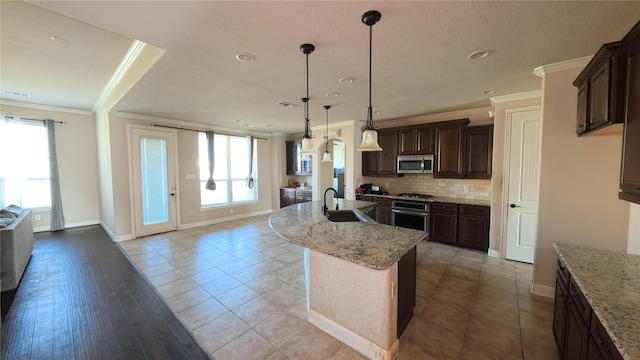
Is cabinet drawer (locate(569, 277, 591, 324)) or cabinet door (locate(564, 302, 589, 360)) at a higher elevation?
cabinet drawer (locate(569, 277, 591, 324))

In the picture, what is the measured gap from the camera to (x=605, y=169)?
2.36m

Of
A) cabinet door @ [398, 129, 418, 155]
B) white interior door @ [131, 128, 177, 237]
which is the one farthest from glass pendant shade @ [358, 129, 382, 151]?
white interior door @ [131, 128, 177, 237]

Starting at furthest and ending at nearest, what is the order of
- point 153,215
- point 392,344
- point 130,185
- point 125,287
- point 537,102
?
1. point 153,215
2. point 130,185
3. point 537,102
4. point 125,287
5. point 392,344

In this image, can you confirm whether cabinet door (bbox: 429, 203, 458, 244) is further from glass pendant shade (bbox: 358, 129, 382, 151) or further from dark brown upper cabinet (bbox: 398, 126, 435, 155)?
glass pendant shade (bbox: 358, 129, 382, 151)

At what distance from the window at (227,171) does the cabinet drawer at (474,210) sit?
556 cm

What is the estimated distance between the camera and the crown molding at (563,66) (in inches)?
94.0

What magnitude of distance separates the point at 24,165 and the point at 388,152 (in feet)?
25.7

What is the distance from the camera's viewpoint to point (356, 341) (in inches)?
75.7

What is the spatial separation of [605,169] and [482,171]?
1.96 m

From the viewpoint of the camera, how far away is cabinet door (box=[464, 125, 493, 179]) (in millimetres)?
4227

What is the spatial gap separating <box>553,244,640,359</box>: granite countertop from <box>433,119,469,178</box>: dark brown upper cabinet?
278 centimetres

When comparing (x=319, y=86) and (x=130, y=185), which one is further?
(x=130, y=185)

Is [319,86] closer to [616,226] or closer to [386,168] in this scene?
[386,168]

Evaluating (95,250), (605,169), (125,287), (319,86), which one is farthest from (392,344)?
(95,250)
